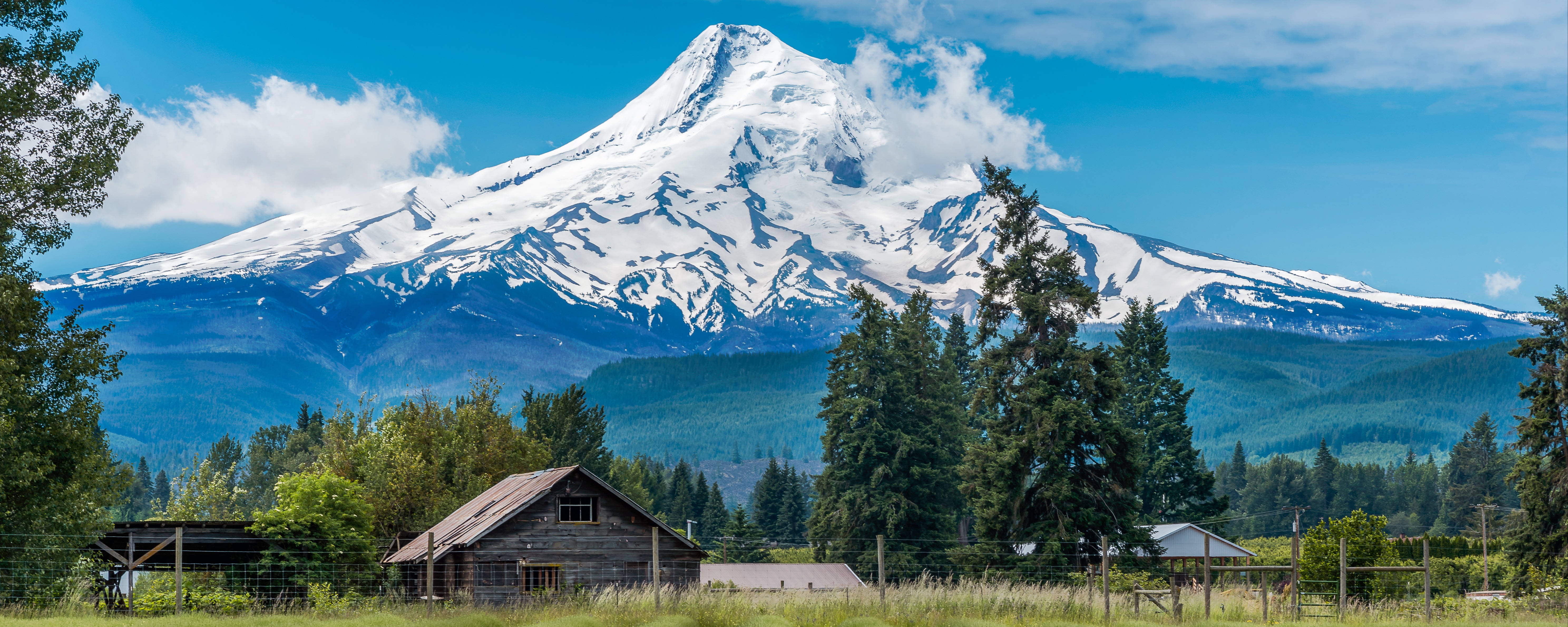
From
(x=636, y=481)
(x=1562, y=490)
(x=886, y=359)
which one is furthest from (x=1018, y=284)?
(x=636, y=481)

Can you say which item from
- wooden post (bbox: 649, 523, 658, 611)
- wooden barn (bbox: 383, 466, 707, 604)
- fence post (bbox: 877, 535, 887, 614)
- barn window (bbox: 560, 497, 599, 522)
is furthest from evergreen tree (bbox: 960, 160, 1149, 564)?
wooden post (bbox: 649, 523, 658, 611)

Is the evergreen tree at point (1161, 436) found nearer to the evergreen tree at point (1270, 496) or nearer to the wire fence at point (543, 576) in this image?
the wire fence at point (543, 576)

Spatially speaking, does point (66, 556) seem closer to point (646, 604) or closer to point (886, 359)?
point (646, 604)

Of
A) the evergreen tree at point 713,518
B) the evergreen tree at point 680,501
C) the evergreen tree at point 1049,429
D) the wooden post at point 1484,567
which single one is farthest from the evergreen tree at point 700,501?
the evergreen tree at point 1049,429

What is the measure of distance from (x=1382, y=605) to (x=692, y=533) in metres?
85.4

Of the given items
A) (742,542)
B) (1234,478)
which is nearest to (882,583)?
(742,542)

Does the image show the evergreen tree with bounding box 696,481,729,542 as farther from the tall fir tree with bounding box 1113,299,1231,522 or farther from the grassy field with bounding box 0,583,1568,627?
the grassy field with bounding box 0,583,1568,627

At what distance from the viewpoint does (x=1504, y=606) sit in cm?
3198

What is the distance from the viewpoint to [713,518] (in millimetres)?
111188

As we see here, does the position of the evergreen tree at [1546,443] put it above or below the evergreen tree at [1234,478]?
above

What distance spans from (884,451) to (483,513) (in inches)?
972

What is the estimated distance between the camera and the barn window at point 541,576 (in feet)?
136

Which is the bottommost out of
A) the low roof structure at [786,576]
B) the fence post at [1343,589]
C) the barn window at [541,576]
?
the low roof structure at [786,576]

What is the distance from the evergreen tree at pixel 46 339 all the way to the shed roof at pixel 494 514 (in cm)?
1134
